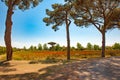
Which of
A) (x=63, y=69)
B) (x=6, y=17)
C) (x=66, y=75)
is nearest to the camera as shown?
(x=66, y=75)

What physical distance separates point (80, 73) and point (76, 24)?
2184cm

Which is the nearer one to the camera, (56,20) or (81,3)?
(81,3)

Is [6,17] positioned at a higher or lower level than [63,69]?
higher

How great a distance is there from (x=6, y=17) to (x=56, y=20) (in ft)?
36.4

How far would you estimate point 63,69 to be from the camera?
15820mm

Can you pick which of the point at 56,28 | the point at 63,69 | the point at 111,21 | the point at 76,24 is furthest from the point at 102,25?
the point at 63,69

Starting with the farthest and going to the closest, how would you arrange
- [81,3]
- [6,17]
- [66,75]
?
[81,3], [6,17], [66,75]

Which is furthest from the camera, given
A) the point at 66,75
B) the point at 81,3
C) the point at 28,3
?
the point at 81,3

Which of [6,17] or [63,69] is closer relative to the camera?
[63,69]

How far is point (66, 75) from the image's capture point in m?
14.2

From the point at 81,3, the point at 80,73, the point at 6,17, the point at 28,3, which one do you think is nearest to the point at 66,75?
the point at 80,73

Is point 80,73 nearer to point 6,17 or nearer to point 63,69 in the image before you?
point 63,69

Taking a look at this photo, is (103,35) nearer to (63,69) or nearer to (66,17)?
(66,17)

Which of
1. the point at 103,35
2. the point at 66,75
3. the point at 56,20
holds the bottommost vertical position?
the point at 66,75
